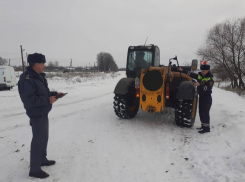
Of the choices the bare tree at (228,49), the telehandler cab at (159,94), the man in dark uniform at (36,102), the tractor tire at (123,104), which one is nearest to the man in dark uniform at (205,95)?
the telehandler cab at (159,94)

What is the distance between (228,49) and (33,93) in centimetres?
2873

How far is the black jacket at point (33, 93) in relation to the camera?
239 cm

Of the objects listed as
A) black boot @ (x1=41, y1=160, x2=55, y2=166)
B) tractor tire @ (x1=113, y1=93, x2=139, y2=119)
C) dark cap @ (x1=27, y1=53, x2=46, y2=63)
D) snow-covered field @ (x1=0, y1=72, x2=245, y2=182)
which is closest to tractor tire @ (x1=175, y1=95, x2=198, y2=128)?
snow-covered field @ (x1=0, y1=72, x2=245, y2=182)

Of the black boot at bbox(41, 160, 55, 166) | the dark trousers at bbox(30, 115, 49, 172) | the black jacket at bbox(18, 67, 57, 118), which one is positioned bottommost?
the black boot at bbox(41, 160, 55, 166)

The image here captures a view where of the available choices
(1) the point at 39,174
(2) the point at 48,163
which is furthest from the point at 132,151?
(1) the point at 39,174

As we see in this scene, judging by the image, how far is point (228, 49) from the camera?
25297mm

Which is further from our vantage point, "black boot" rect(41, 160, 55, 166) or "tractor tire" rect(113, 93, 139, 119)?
"tractor tire" rect(113, 93, 139, 119)

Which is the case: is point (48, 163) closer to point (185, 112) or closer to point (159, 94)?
point (159, 94)

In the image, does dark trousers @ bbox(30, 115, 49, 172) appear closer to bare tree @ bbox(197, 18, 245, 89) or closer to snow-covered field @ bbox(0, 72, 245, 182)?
snow-covered field @ bbox(0, 72, 245, 182)

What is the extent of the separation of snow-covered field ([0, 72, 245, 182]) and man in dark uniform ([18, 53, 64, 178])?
37 centimetres

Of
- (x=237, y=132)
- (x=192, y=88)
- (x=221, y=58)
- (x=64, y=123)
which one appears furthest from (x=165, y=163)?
(x=221, y=58)

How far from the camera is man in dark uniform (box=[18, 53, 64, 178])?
2.40m

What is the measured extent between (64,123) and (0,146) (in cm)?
174

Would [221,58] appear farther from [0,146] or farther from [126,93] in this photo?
[0,146]
